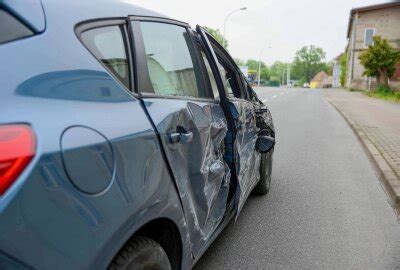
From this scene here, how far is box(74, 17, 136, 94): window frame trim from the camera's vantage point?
1.72 m

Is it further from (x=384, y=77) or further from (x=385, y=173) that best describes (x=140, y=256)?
(x=384, y=77)

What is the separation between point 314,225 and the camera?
13.1 feet

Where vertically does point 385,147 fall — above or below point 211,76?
below

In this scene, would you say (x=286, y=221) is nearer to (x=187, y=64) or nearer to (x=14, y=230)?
(x=187, y=64)

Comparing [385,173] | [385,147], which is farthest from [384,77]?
[385,173]

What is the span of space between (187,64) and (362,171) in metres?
4.68

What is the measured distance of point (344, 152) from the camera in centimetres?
806

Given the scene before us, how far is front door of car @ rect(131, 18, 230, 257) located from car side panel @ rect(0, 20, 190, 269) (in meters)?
0.20

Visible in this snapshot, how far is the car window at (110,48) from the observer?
1.76m

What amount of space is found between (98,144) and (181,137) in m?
0.65

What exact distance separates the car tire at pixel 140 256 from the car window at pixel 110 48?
0.73 m

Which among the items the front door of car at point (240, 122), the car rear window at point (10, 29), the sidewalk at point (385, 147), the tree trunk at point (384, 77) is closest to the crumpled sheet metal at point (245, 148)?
the front door of car at point (240, 122)

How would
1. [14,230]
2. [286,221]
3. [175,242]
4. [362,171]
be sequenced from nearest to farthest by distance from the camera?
[14,230] → [175,242] → [286,221] → [362,171]

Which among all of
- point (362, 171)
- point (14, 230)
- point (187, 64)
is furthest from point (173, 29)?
point (362, 171)
